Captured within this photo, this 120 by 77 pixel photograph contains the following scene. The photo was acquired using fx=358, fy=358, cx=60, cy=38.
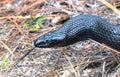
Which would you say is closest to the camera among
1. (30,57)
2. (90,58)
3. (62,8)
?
(90,58)

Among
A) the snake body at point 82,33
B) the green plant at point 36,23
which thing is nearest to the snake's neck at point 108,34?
the snake body at point 82,33

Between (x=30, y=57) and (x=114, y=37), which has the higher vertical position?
(x=114, y=37)

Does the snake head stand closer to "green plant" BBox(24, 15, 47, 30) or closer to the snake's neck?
the snake's neck

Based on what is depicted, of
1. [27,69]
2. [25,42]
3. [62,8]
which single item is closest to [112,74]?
[27,69]

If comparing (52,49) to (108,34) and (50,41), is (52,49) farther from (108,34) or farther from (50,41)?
(108,34)

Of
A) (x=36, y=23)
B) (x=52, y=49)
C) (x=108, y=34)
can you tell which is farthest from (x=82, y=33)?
(x=36, y=23)

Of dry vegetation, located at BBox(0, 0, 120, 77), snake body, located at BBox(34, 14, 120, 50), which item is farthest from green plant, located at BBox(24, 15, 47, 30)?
snake body, located at BBox(34, 14, 120, 50)

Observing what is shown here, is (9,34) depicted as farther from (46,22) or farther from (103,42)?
(103,42)
